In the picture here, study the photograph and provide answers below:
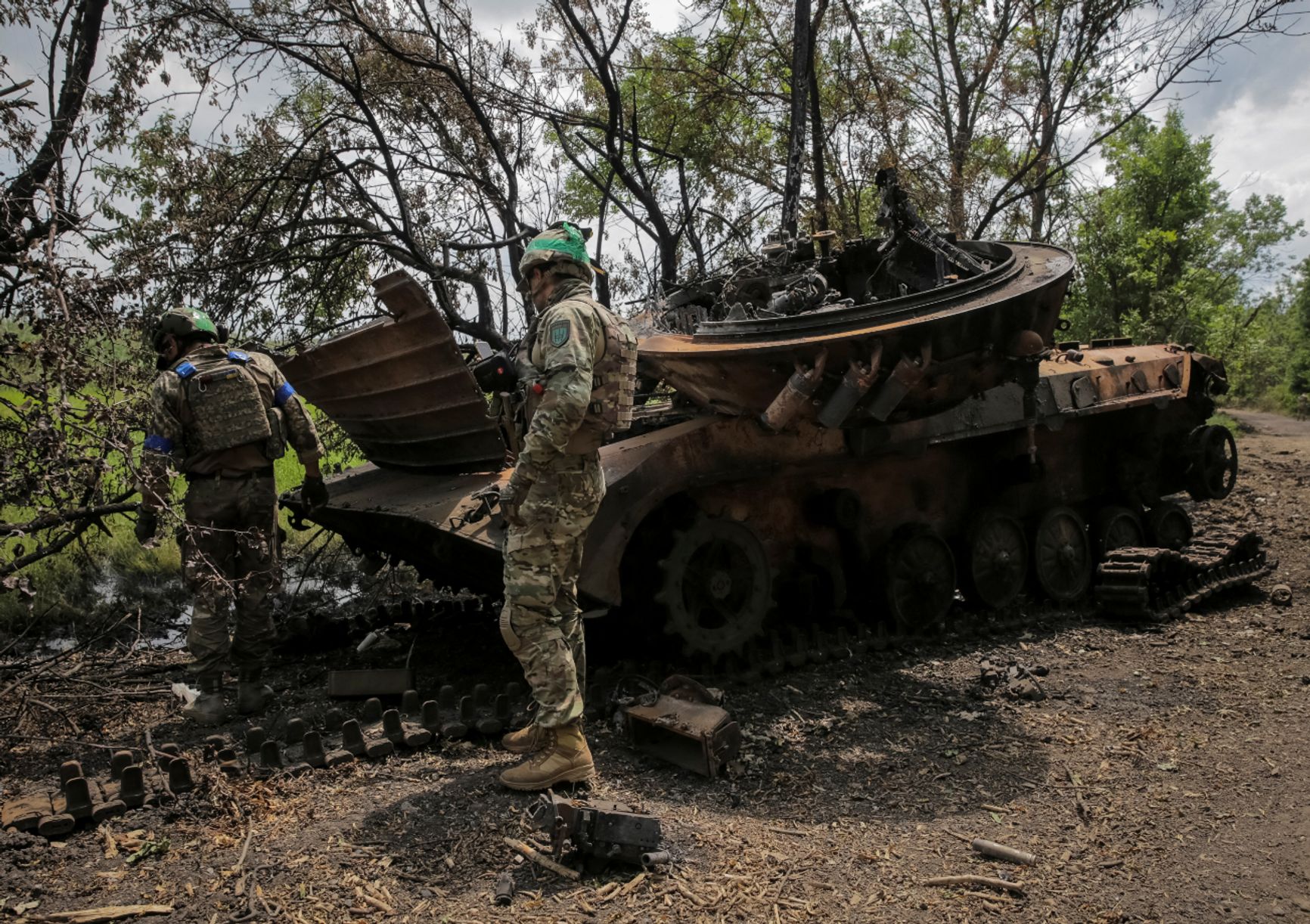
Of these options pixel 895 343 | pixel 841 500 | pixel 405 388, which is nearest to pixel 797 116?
pixel 841 500

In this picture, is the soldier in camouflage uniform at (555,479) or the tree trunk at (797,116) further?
the tree trunk at (797,116)

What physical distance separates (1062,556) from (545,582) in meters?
5.23

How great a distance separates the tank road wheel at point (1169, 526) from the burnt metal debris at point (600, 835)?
679cm

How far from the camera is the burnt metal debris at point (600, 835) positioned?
3.63m

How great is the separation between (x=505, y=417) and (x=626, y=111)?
9360mm

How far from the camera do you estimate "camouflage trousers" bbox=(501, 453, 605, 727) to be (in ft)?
14.5

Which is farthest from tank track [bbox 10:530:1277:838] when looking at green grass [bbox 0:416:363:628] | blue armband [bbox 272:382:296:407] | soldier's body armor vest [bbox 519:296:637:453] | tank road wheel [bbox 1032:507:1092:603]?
green grass [bbox 0:416:363:628]

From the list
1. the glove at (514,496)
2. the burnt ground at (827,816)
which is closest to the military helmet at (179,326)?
the burnt ground at (827,816)

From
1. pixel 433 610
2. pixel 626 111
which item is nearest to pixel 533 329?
pixel 433 610

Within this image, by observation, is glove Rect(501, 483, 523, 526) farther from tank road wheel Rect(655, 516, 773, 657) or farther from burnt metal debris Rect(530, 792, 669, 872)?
tank road wheel Rect(655, 516, 773, 657)

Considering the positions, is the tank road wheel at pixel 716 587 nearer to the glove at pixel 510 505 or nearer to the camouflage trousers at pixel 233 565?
the glove at pixel 510 505

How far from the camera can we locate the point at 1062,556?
8281 mm

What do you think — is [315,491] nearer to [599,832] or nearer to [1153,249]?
[599,832]

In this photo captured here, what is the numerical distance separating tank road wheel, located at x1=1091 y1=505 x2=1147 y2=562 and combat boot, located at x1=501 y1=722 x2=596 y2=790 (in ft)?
18.5
